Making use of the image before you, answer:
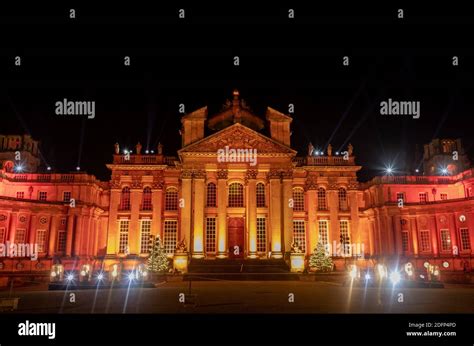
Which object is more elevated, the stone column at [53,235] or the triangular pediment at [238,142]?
the triangular pediment at [238,142]

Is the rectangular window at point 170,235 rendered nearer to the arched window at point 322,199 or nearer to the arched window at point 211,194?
the arched window at point 211,194

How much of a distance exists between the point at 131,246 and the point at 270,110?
18.8 metres

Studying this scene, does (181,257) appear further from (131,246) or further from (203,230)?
(131,246)

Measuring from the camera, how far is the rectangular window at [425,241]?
139 feet

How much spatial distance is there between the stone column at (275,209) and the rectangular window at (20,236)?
23.2 metres

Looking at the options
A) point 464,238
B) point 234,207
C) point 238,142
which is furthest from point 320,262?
point 464,238

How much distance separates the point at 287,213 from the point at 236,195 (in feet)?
17.3

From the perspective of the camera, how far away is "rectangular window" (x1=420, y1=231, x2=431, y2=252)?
42281 millimetres

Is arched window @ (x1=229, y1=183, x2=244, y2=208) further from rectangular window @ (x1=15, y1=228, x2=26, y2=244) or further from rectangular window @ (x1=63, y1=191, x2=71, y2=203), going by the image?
rectangular window @ (x1=15, y1=228, x2=26, y2=244)

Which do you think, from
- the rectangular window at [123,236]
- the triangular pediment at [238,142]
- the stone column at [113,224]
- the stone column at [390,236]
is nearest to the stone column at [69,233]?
the stone column at [113,224]

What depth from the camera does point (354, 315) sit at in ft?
38.8

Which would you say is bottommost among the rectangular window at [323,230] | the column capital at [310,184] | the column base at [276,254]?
the column base at [276,254]

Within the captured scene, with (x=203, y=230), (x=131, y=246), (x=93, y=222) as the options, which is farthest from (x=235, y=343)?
(x=93, y=222)

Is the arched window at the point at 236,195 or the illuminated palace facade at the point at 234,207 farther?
the arched window at the point at 236,195
